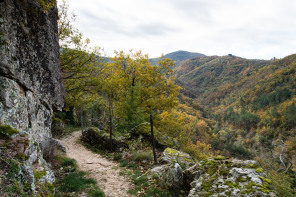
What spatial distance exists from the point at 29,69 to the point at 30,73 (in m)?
0.15

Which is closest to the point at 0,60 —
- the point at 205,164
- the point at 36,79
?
the point at 36,79

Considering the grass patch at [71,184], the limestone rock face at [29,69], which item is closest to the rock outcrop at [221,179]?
the grass patch at [71,184]

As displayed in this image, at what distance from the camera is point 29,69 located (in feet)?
20.9

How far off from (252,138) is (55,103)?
4503 inches

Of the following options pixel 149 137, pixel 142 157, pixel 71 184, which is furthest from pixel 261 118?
pixel 71 184

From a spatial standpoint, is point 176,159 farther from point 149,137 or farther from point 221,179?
point 149,137

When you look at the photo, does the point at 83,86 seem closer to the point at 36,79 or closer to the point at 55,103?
the point at 55,103

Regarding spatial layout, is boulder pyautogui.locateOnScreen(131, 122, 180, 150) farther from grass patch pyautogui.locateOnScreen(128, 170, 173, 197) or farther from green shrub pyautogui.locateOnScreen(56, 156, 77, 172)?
grass patch pyautogui.locateOnScreen(128, 170, 173, 197)

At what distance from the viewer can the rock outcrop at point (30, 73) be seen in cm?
518

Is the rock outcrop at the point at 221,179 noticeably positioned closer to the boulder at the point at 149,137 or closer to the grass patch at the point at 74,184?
the grass patch at the point at 74,184

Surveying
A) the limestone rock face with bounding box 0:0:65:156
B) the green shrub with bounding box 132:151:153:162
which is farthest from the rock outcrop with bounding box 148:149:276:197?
the limestone rock face with bounding box 0:0:65:156

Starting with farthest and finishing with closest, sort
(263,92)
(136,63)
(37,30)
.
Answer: (263,92) → (136,63) → (37,30)

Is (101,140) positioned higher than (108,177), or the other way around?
(101,140)

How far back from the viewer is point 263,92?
15350cm
